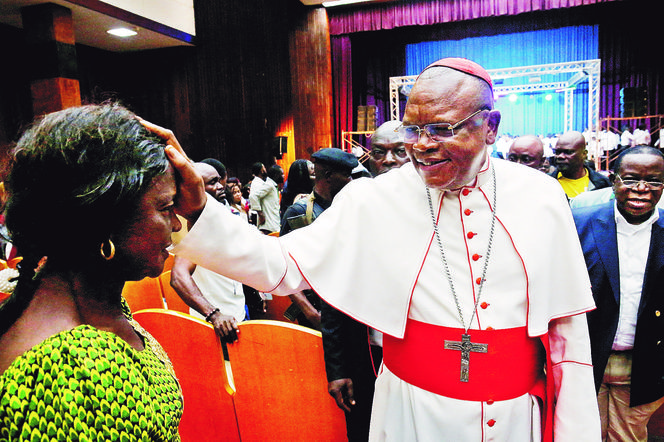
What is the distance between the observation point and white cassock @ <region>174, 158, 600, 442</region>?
5.12ft

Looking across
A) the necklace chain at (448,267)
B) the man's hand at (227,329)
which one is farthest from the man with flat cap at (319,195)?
the necklace chain at (448,267)

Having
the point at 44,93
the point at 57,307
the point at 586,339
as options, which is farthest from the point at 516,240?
the point at 44,93

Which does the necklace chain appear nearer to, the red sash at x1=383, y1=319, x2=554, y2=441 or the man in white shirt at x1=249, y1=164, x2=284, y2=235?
the red sash at x1=383, y1=319, x2=554, y2=441

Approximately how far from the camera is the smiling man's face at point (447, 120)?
155 centimetres

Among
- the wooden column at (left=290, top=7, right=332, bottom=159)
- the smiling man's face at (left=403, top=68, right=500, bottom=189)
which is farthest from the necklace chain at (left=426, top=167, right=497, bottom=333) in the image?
the wooden column at (left=290, top=7, right=332, bottom=159)

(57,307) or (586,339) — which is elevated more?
(57,307)

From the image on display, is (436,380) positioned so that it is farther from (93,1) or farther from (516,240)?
(93,1)

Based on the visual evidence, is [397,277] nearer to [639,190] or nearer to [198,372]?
[198,372]

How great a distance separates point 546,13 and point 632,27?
248 cm

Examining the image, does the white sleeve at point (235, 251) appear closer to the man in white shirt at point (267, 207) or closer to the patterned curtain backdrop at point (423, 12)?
the man in white shirt at point (267, 207)

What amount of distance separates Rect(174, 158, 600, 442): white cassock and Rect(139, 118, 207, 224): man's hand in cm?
13

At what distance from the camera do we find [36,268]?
3.50 ft

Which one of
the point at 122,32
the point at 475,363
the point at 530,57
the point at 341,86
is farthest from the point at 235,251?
the point at 530,57

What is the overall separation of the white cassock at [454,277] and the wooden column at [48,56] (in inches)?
262
